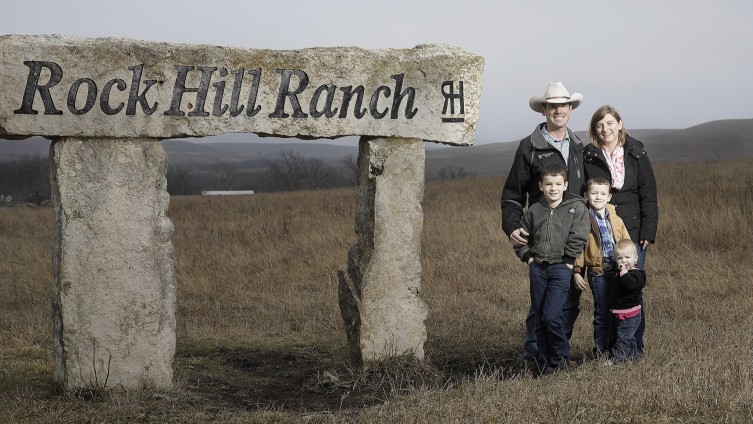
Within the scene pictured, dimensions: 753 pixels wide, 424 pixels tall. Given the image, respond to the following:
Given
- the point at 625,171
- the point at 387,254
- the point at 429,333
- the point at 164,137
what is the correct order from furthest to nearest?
1. the point at 429,333
2. the point at 387,254
3. the point at 164,137
4. the point at 625,171

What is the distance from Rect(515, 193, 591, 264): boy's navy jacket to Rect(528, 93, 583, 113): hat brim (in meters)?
0.73

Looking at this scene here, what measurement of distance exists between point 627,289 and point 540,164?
1.15 m

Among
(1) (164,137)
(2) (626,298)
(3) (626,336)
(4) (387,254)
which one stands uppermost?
(1) (164,137)

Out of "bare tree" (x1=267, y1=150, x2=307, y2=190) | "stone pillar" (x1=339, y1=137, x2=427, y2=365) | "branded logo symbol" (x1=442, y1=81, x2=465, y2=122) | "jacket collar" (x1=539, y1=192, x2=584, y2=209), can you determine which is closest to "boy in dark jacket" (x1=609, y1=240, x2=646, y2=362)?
"jacket collar" (x1=539, y1=192, x2=584, y2=209)

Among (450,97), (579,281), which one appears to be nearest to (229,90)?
(450,97)

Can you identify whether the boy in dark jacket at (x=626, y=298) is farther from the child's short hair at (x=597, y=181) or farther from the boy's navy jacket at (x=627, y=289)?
the child's short hair at (x=597, y=181)

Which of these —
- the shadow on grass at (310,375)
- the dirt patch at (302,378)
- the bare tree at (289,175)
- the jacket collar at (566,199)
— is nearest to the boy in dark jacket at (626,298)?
the jacket collar at (566,199)

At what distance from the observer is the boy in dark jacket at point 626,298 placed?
723 centimetres

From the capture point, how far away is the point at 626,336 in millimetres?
7418

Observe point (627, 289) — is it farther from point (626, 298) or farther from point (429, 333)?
point (429, 333)

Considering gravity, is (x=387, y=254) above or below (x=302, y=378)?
above

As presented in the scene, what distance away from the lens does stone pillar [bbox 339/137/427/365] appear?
26.4 feet

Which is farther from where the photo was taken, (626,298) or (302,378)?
(302,378)

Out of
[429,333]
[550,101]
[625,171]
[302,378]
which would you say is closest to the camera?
[550,101]
